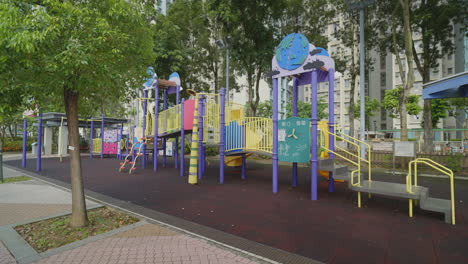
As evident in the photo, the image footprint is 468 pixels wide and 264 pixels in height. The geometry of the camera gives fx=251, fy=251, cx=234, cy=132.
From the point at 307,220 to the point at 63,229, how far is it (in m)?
4.24

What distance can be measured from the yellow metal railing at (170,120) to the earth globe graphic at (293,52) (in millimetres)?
5103

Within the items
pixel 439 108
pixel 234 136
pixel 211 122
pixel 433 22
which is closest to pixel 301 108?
pixel 439 108

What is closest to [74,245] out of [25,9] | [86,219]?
[86,219]

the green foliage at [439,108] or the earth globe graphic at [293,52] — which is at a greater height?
→ the green foliage at [439,108]

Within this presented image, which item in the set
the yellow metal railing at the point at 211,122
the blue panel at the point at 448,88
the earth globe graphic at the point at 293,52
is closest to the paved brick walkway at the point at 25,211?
the yellow metal railing at the point at 211,122

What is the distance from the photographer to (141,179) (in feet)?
30.7

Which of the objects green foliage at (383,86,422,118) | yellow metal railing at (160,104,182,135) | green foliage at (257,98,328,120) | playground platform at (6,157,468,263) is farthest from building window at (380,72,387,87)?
yellow metal railing at (160,104,182,135)

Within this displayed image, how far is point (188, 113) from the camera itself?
10.3 metres

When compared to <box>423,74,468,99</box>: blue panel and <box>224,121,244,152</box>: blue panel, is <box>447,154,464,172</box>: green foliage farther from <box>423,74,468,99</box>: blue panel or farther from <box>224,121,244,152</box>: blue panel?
<box>224,121,244,152</box>: blue panel

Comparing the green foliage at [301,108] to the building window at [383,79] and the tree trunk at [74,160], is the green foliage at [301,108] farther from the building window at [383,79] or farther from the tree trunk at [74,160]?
the tree trunk at [74,160]

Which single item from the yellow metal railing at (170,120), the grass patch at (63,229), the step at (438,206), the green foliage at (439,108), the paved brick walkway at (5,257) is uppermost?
the green foliage at (439,108)

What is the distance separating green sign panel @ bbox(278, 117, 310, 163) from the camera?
655cm

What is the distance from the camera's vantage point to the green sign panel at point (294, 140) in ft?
21.5

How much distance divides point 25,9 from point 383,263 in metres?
5.70
